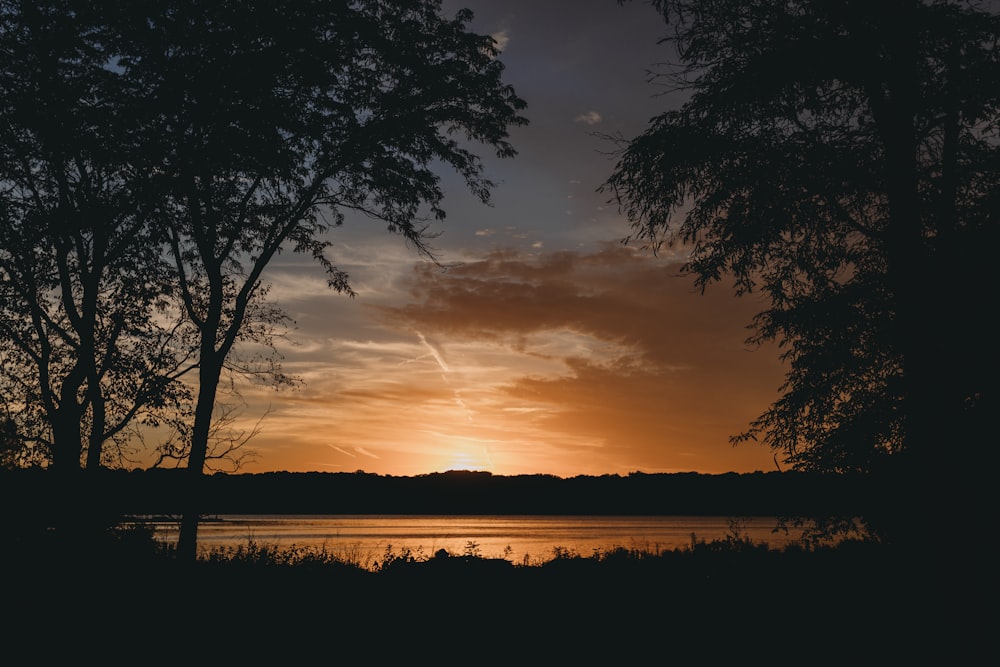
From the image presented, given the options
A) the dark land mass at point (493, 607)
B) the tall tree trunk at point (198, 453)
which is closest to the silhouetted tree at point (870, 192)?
the dark land mass at point (493, 607)

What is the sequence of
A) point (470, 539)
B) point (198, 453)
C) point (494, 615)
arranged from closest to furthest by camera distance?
point (494, 615) < point (198, 453) < point (470, 539)

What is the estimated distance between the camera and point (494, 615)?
10.1 meters

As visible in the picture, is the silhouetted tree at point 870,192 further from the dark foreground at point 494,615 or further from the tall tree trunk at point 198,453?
the tall tree trunk at point 198,453

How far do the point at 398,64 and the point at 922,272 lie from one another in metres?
13.2

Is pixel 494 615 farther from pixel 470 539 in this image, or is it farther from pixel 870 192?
pixel 470 539

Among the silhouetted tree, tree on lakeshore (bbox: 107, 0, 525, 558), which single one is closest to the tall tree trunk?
tree on lakeshore (bbox: 107, 0, 525, 558)

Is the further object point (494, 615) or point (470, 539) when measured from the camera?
point (470, 539)

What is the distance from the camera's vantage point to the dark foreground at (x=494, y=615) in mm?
8320

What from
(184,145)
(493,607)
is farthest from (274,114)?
(493,607)

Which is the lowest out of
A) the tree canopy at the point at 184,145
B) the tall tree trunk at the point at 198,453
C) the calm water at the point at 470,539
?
the calm water at the point at 470,539

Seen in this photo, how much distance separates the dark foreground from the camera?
832 cm

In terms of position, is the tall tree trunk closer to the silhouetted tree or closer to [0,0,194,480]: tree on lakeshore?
[0,0,194,480]: tree on lakeshore

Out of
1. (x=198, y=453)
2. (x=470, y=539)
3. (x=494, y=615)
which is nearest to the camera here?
(x=494, y=615)

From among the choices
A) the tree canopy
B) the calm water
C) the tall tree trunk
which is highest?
the tree canopy
